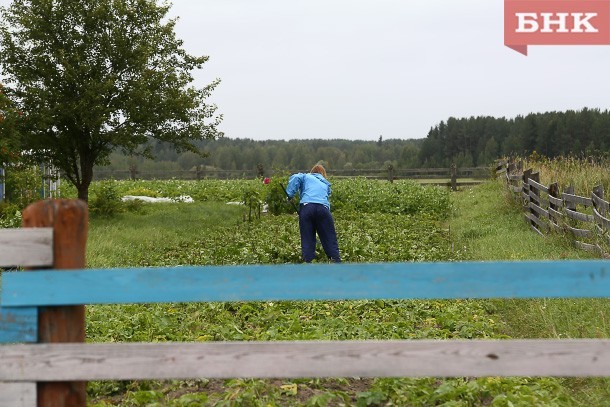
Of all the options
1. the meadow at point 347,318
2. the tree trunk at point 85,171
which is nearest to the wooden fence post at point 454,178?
the meadow at point 347,318

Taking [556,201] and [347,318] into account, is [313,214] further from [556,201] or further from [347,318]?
[556,201]

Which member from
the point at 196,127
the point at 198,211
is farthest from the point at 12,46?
the point at 198,211

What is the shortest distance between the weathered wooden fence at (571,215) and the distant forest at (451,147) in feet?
70.5

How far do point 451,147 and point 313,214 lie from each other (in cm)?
7667

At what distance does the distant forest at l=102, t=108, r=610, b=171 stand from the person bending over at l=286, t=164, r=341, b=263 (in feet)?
84.5

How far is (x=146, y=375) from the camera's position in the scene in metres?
3.66

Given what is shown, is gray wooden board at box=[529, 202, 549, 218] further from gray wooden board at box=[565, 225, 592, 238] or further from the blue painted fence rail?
the blue painted fence rail

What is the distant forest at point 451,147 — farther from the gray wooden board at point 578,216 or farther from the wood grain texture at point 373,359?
the wood grain texture at point 373,359

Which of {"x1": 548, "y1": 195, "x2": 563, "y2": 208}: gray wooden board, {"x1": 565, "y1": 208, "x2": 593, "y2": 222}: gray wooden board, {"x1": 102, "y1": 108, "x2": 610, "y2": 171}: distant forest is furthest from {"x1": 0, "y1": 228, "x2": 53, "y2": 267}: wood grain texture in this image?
{"x1": 102, "y1": 108, "x2": 610, "y2": 171}: distant forest

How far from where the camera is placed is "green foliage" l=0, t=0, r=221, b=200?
73.4 feet

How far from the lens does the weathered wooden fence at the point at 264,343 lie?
11.8ft

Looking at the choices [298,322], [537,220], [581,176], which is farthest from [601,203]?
[581,176]

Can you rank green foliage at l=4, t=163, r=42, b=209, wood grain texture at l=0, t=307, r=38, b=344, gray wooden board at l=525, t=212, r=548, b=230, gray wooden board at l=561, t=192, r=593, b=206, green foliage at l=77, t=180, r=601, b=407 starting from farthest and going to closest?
green foliage at l=4, t=163, r=42, b=209 < gray wooden board at l=525, t=212, r=548, b=230 < gray wooden board at l=561, t=192, r=593, b=206 < green foliage at l=77, t=180, r=601, b=407 < wood grain texture at l=0, t=307, r=38, b=344

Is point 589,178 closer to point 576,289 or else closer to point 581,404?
point 581,404
